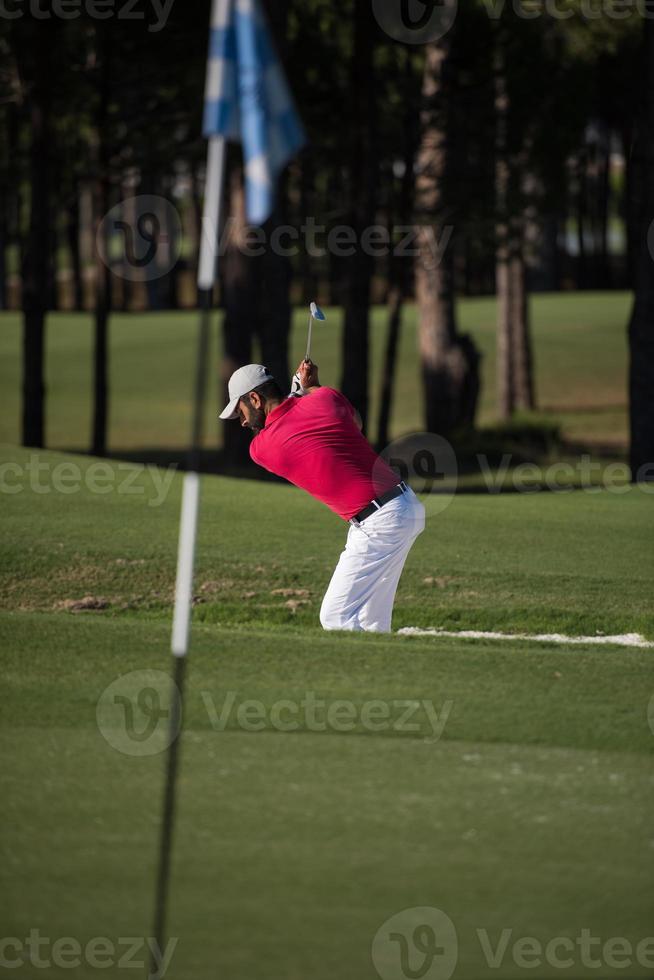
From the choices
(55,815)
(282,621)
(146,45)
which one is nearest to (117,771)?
(55,815)

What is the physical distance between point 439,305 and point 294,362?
1128 centimetres

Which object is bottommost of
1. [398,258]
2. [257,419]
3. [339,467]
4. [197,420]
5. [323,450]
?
[339,467]

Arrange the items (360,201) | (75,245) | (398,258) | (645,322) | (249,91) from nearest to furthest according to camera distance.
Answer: (249,91) < (645,322) < (360,201) < (398,258) < (75,245)

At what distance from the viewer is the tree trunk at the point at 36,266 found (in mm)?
21484

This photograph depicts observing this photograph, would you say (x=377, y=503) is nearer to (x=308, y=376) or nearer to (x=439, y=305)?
(x=308, y=376)

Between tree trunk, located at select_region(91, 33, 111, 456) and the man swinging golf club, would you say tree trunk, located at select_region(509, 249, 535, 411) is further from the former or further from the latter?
the man swinging golf club

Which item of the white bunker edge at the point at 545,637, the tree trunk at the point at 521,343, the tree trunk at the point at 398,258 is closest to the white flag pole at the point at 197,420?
the white bunker edge at the point at 545,637

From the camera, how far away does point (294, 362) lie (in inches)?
1572

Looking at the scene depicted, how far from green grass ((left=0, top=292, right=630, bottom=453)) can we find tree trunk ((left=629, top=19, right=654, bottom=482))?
10.3 meters

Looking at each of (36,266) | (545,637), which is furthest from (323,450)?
(36,266)

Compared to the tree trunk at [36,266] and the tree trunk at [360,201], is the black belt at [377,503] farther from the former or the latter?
the tree trunk at [36,266]

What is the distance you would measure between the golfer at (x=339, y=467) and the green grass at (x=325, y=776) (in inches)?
20.7

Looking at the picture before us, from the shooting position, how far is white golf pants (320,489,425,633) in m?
9.06

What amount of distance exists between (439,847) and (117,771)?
1.68 m
